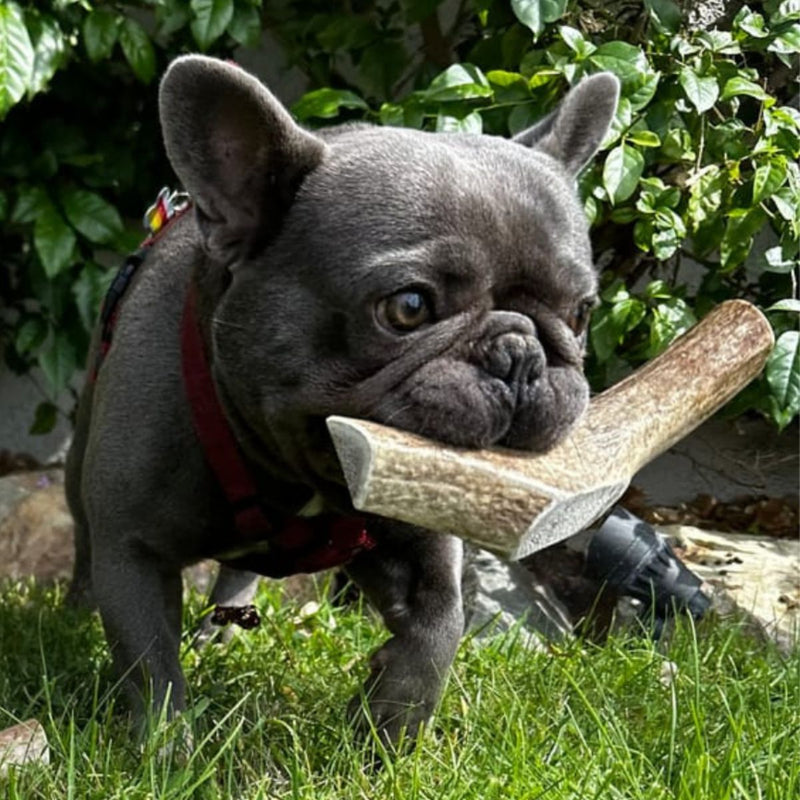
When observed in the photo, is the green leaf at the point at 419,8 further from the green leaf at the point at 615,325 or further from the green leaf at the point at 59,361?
the green leaf at the point at 59,361

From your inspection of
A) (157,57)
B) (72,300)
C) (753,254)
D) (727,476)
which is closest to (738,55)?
(753,254)

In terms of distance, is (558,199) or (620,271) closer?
(558,199)

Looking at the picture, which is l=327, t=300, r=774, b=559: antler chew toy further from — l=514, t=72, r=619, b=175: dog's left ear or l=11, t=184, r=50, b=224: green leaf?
l=11, t=184, r=50, b=224: green leaf

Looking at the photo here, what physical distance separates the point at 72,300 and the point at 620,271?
1.85m

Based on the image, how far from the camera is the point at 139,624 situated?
299cm

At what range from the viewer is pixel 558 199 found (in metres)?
2.75

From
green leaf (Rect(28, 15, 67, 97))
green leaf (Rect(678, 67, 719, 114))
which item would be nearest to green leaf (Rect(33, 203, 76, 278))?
green leaf (Rect(28, 15, 67, 97))

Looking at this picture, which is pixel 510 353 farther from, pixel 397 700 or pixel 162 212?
pixel 162 212

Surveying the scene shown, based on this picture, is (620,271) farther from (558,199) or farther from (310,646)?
(558,199)

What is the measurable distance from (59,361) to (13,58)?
122cm

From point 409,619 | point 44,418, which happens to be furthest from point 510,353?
point 44,418

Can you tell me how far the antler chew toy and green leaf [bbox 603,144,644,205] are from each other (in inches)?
51.7

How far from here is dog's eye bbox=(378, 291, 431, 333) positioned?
2553mm

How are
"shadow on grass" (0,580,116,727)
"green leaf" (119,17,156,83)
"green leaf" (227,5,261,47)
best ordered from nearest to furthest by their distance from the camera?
"shadow on grass" (0,580,116,727), "green leaf" (227,5,261,47), "green leaf" (119,17,156,83)
